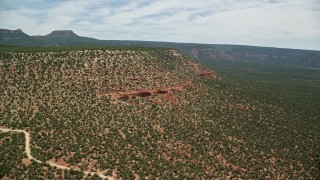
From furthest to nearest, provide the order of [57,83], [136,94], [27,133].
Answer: [136,94] < [57,83] < [27,133]

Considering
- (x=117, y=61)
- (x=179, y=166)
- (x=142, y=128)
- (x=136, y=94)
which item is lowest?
(x=179, y=166)

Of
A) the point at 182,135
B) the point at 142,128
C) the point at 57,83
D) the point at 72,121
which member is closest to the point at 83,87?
the point at 57,83

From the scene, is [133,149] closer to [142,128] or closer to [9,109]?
[142,128]

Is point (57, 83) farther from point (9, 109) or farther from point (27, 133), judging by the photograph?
point (27, 133)

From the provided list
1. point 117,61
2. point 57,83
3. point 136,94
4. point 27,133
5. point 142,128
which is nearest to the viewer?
point 27,133

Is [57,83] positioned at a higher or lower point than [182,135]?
higher

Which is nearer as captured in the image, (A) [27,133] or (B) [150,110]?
(A) [27,133]
